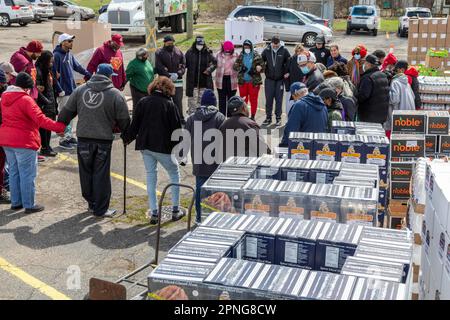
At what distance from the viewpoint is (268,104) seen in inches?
540

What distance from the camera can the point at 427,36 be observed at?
1714 centimetres

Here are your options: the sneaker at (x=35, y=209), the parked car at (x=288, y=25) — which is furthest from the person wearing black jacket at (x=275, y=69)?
the parked car at (x=288, y=25)

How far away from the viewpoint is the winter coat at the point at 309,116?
779cm

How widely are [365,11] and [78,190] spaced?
26.9 meters

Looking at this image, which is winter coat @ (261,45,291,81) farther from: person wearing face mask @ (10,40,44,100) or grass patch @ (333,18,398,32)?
grass patch @ (333,18,398,32)

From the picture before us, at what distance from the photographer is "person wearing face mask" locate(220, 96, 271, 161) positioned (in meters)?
7.32

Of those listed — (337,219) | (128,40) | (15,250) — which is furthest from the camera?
(128,40)

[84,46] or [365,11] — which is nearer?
[84,46]

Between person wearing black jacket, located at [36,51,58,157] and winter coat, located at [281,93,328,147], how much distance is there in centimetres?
475

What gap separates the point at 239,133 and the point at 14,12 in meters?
28.9

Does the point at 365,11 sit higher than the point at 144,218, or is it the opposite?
the point at 365,11

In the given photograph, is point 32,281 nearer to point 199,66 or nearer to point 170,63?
point 170,63
